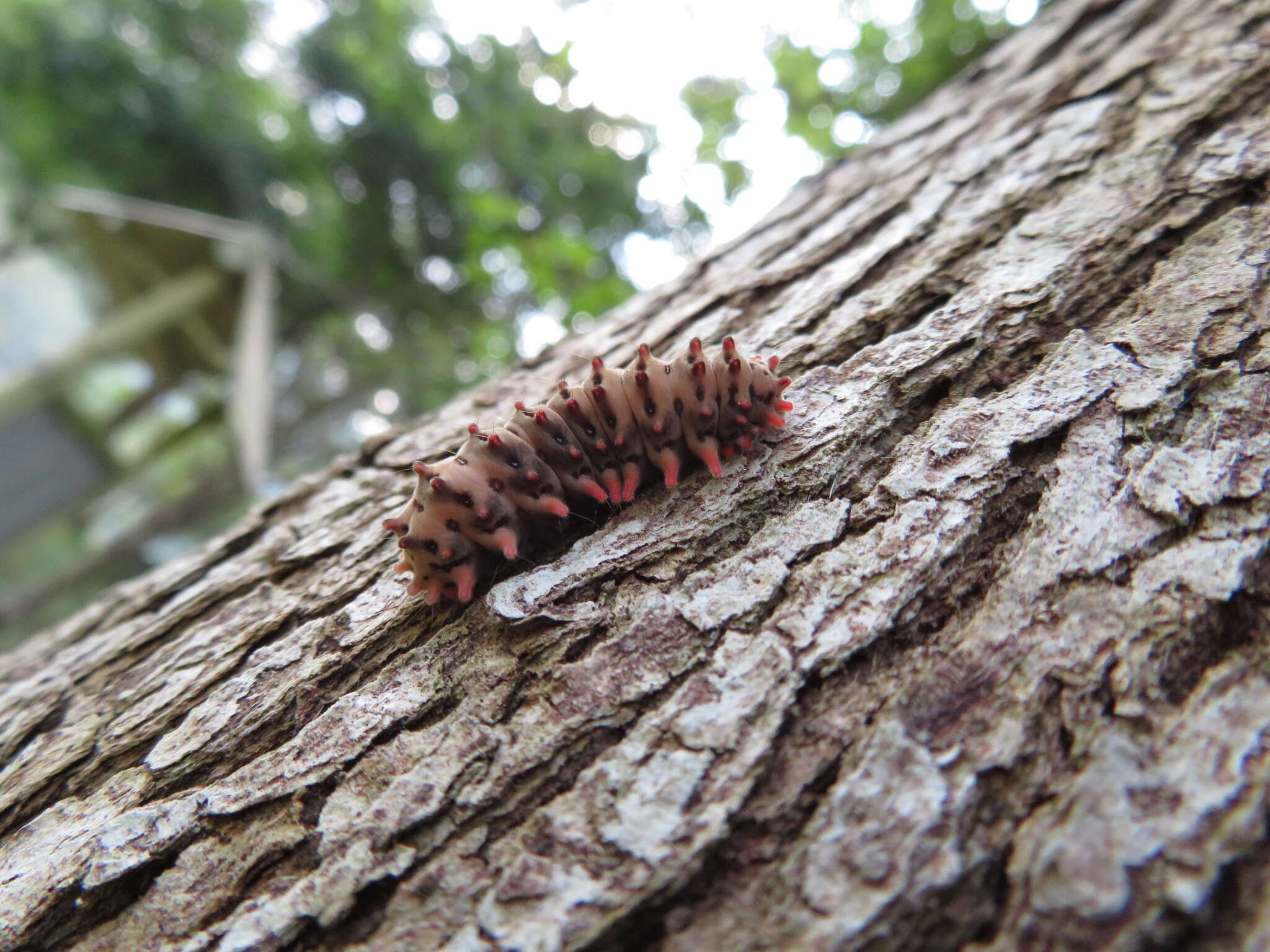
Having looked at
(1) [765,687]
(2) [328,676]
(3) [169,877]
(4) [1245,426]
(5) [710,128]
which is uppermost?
(5) [710,128]

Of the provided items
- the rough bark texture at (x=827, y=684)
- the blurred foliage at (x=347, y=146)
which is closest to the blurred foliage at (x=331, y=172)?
the blurred foliage at (x=347, y=146)

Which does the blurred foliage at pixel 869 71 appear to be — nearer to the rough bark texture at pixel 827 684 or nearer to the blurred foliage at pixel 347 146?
the blurred foliage at pixel 347 146

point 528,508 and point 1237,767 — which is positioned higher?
point 528,508

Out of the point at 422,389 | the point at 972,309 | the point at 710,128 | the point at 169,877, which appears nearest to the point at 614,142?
the point at 710,128

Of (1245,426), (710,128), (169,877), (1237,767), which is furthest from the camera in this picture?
(710,128)

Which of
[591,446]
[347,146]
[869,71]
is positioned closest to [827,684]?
[591,446]

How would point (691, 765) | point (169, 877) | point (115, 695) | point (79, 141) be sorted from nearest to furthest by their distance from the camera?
point (691, 765), point (169, 877), point (115, 695), point (79, 141)

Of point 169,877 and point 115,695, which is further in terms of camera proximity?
point 115,695

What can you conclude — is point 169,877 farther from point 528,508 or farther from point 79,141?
point 79,141
